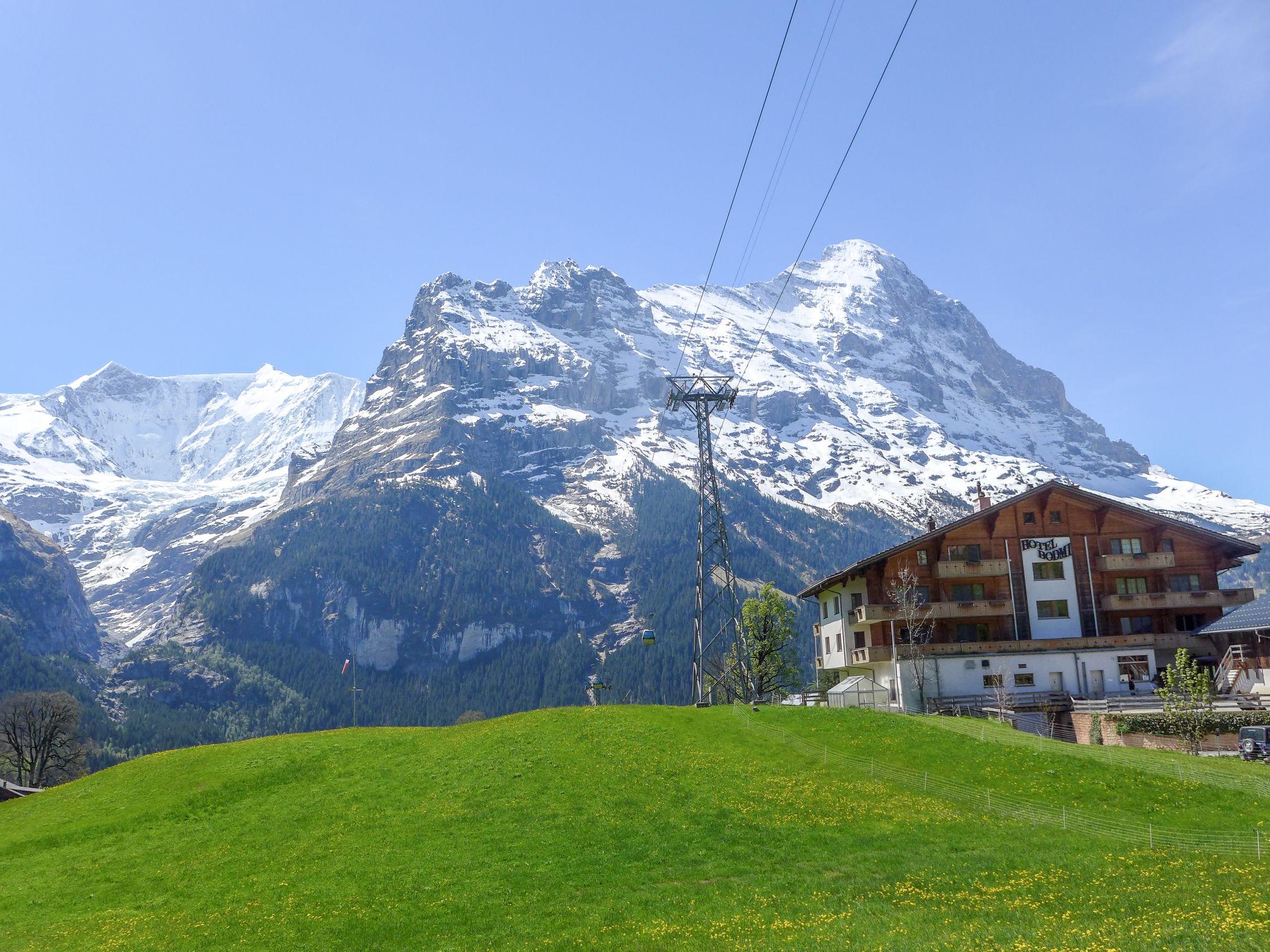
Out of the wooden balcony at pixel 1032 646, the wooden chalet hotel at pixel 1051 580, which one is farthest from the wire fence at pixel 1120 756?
the wooden chalet hotel at pixel 1051 580

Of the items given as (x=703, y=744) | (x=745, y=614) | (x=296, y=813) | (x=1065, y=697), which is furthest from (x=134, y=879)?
(x=745, y=614)

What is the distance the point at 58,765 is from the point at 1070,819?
147163 millimetres

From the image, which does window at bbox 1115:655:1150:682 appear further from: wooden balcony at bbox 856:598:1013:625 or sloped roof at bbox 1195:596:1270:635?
wooden balcony at bbox 856:598:1013:625

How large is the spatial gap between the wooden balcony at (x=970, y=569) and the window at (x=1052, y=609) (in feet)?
14.6

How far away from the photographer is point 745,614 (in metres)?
112

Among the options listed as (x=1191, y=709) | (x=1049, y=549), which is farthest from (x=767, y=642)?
(x=1191, y=709)

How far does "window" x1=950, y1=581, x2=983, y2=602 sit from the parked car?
34.3 m

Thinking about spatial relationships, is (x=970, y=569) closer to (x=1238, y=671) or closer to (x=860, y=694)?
(x=860, y=694)

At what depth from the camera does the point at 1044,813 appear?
134 ft

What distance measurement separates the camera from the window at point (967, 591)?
288 ft

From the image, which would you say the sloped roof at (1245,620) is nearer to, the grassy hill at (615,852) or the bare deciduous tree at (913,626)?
the bare deciduous tree at (913,626)

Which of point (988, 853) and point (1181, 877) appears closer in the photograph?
point (1181, 877)

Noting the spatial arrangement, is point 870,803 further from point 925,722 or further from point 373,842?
point 373,842

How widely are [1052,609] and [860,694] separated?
83.9 ft
